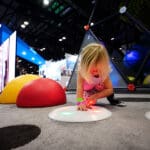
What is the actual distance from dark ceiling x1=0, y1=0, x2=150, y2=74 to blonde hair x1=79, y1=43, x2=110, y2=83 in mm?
1961

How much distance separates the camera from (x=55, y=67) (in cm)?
583

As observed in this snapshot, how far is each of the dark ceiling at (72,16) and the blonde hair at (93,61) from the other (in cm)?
196

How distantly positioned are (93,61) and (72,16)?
503 centimetres

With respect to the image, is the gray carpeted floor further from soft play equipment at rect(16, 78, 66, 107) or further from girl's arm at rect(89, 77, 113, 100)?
soft play equipment at rect(16, 78, 66, 107)

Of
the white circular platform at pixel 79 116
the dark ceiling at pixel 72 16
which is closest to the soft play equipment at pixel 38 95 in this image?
the white circular platform at pixel 79 116

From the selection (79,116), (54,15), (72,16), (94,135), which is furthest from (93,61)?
(72,16)

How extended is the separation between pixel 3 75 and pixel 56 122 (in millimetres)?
2047

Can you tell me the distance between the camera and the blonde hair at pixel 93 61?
1184 millimetres

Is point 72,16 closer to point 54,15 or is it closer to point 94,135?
point 54,15

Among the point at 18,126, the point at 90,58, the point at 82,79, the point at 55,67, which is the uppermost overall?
the point at 55,67

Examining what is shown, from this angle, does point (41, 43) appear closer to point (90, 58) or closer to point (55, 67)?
point (55, 67)

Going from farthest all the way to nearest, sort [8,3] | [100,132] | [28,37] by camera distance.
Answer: [28,37] → [8,3] → [100,132]

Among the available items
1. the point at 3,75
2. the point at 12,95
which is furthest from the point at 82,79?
the point at 3,75

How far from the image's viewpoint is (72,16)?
5.83 metres
